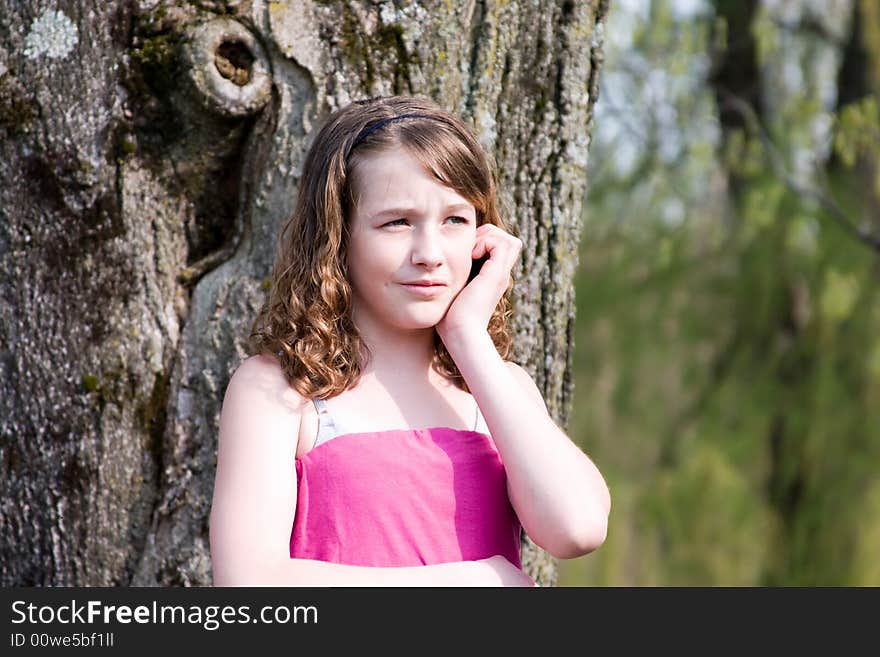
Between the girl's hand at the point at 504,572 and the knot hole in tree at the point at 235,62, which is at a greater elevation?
the knot hole in tree at the point at 235,62

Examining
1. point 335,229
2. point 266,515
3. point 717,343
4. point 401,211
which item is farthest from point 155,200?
point 717,343

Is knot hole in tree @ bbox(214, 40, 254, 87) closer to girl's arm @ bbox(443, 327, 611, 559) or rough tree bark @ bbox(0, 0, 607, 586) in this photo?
rough tree bark @ bbox(0, 0, 607, 586)

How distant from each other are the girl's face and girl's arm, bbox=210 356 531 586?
26 cm

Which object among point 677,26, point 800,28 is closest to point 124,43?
point 677,26

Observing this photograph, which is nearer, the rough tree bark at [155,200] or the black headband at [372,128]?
the black headband at [372,128]

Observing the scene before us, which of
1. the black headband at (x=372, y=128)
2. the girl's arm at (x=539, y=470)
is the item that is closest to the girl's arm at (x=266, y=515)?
the girl's arm at (x=539, y=470)

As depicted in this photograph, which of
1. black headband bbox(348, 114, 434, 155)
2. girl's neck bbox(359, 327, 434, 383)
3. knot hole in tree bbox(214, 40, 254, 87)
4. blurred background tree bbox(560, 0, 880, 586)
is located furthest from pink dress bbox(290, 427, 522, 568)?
blurred background tree bbox(560, 0, 880, 586)

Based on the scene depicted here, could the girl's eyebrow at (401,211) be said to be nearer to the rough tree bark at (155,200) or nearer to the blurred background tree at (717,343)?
the rough tree bark at (155,200)

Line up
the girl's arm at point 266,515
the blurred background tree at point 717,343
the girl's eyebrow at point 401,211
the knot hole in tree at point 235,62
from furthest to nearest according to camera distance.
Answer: the blurred background tree at point 717,343
the knot hole in tree at point 235,62
the girl's eyebrow at point 401,211
the girl's arm at point 266,515

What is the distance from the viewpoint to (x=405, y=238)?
6.18 ft

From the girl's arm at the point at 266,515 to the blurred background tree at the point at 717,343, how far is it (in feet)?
13.8

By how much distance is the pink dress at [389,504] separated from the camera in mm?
1809

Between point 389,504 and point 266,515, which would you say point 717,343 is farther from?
point 266,515

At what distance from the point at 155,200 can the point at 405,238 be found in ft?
2.53
